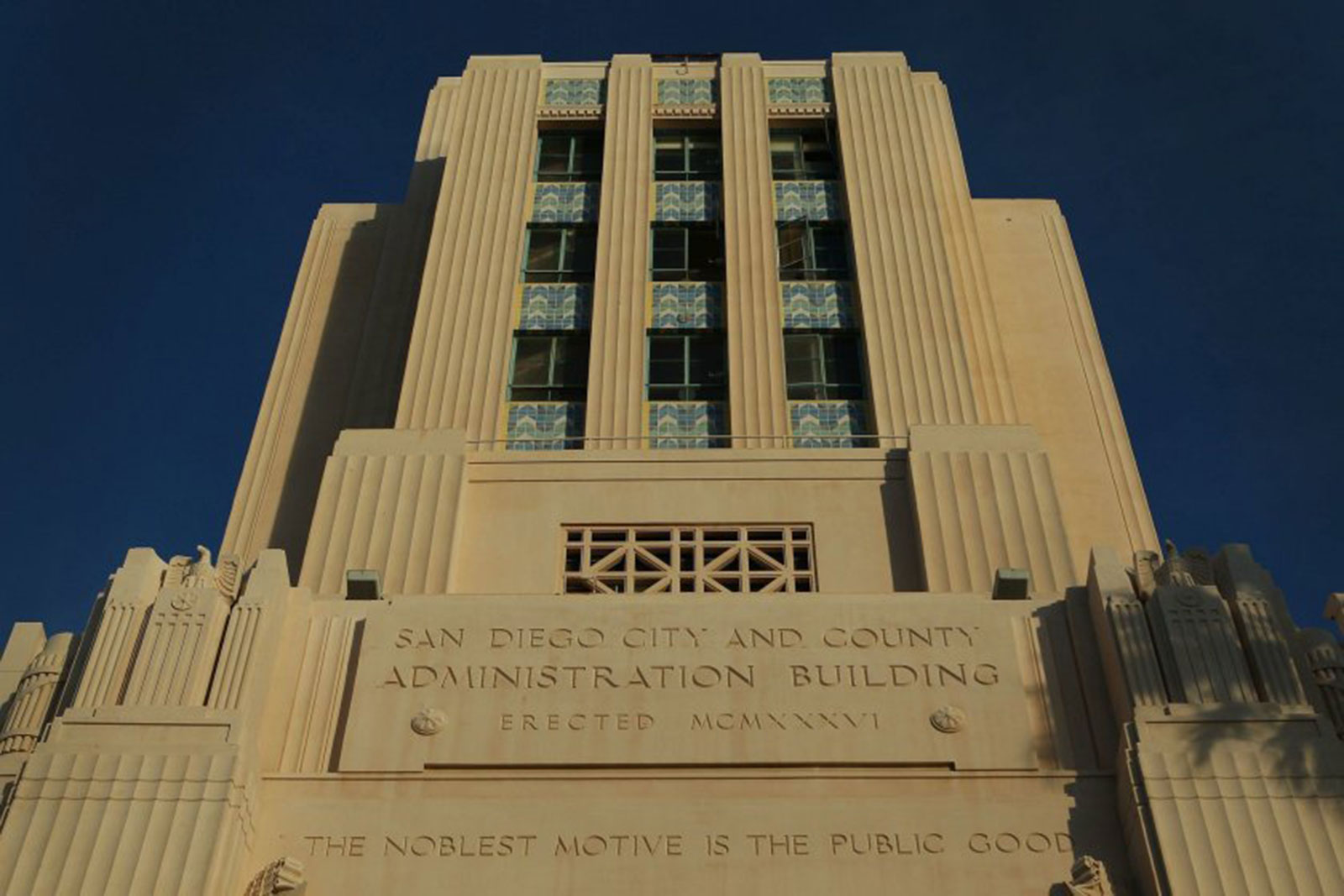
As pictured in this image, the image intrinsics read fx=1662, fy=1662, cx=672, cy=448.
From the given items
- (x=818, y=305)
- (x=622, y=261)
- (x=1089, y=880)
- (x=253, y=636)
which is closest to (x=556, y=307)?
(x=622, y=261)

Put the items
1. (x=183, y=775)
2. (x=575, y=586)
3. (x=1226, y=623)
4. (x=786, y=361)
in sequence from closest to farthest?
Result: (x=183, y=775) → (x=1226, y=623) → (x=575, y=586) → (x=786, y=361)

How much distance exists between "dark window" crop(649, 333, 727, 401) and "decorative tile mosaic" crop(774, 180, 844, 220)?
3.76 meters

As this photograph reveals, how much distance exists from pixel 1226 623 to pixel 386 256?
64.7 feet

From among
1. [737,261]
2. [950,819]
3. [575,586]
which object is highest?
[737,261]

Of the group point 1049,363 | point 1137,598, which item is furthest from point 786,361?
point 1137,598

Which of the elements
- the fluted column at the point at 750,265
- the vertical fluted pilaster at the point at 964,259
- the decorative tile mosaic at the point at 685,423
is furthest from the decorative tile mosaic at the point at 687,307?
the vertical fluted pilaster at the point at 964,259

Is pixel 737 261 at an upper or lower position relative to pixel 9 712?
upper

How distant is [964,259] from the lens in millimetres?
30406

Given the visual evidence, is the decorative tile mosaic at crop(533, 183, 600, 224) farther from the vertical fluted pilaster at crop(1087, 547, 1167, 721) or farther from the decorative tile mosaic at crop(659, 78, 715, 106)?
the vertical fluted pilaster at crop(1087, 547, 1167, 721)

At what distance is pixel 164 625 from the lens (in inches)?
728

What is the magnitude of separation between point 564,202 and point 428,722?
16262mm

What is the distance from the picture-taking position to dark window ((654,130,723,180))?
3322cm

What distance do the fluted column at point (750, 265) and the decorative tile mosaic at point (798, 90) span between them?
34 centimetres

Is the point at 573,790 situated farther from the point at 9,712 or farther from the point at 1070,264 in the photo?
the point at 1070,264
